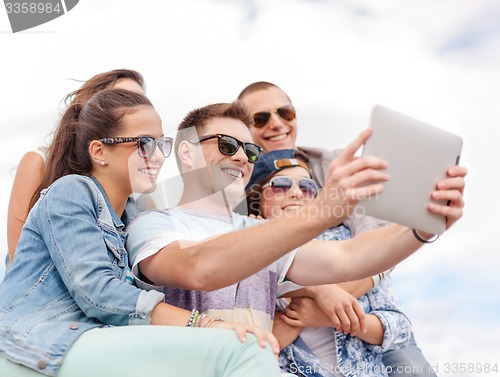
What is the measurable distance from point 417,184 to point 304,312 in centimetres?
114

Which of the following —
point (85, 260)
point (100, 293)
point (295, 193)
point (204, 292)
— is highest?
point (85, 260)

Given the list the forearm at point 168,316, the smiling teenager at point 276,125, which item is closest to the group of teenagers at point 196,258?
the forearm at point 168,316

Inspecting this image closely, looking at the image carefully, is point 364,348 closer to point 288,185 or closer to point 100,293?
point 288,185

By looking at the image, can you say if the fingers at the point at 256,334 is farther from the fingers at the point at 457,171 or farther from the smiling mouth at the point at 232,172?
the smiling mouth at the point at 232,172

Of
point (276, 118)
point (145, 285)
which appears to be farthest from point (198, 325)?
point (276, 118)

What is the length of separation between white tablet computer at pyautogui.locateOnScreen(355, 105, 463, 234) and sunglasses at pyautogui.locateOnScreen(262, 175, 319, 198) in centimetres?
140

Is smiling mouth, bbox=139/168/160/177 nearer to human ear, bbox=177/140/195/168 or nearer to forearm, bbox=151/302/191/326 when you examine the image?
human ear, bbox=177/140/195/168

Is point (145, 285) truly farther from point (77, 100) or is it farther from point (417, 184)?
point (77, 100)

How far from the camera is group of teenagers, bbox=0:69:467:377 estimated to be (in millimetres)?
2137

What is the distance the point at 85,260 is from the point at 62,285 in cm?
17

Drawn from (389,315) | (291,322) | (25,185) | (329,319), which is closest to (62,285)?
(291,322)

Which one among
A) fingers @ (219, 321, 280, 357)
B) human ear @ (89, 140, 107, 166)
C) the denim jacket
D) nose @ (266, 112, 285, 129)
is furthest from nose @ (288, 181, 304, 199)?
fingers @ (219, 321, 280, 357)

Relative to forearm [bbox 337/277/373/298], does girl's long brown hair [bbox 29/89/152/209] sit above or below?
above

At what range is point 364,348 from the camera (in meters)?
3.38
